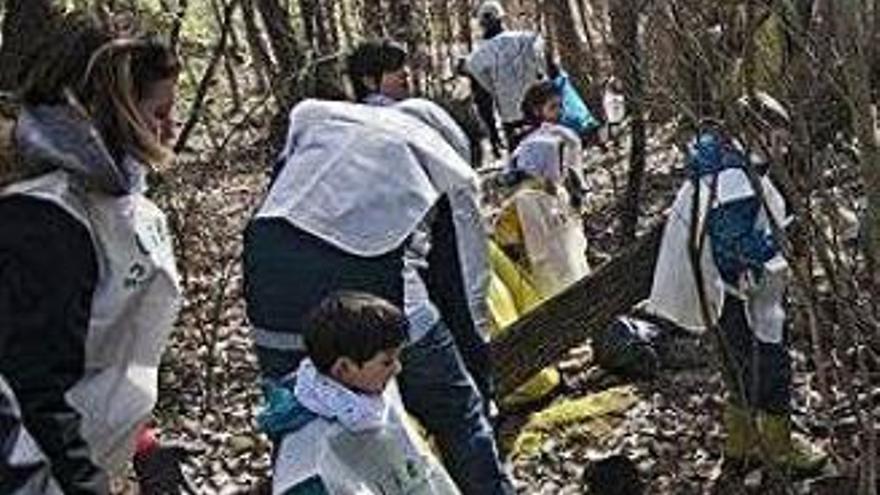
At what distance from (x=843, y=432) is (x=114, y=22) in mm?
3472

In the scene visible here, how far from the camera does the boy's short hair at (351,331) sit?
370 centimetres

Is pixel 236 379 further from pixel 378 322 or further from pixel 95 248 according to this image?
pixel 95 248

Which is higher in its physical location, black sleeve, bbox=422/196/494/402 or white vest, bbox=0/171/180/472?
white vest, bbox=0/171/180/472

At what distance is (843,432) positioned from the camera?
18.6 feet

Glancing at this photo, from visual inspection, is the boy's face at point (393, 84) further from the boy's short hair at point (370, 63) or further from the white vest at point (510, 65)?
the white vest at point (510, 65)

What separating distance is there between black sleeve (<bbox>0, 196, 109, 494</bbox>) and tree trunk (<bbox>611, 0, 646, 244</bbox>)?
2918 millimetres

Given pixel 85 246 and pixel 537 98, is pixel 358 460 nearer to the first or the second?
pixel 85 246

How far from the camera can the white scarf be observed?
371cm

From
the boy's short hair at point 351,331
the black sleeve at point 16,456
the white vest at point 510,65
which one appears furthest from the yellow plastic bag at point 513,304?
the white vest at point 510,65

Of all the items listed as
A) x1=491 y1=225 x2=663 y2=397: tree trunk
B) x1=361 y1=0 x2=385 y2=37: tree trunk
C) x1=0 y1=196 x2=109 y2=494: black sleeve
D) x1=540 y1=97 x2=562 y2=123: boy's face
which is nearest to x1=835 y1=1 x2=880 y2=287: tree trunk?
x1=0 y1=196 x2=109 y2=494: black sleeve

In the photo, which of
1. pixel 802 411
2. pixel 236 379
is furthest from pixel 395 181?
pixel 236 379

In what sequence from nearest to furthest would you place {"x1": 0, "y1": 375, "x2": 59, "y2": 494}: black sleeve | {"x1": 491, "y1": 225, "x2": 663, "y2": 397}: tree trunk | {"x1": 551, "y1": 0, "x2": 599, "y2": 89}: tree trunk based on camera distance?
{"x1": 0, "y1": 375, "x2": 59, "y2": 494}: black sleeve → {"x1": 491, "y1": 225, "x2": 663, "y2": 397}: tree trunk → {"x1": 551, "y1": 0, "x2": 599, "y2": 89}: tree trunk

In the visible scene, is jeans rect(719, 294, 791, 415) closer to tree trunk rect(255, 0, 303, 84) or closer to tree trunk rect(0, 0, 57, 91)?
tree trunk rect(0, 0, 57, 91)

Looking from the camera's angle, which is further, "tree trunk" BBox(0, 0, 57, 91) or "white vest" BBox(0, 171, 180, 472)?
"tree trunk" BBox(0, 0, 57, 91)
